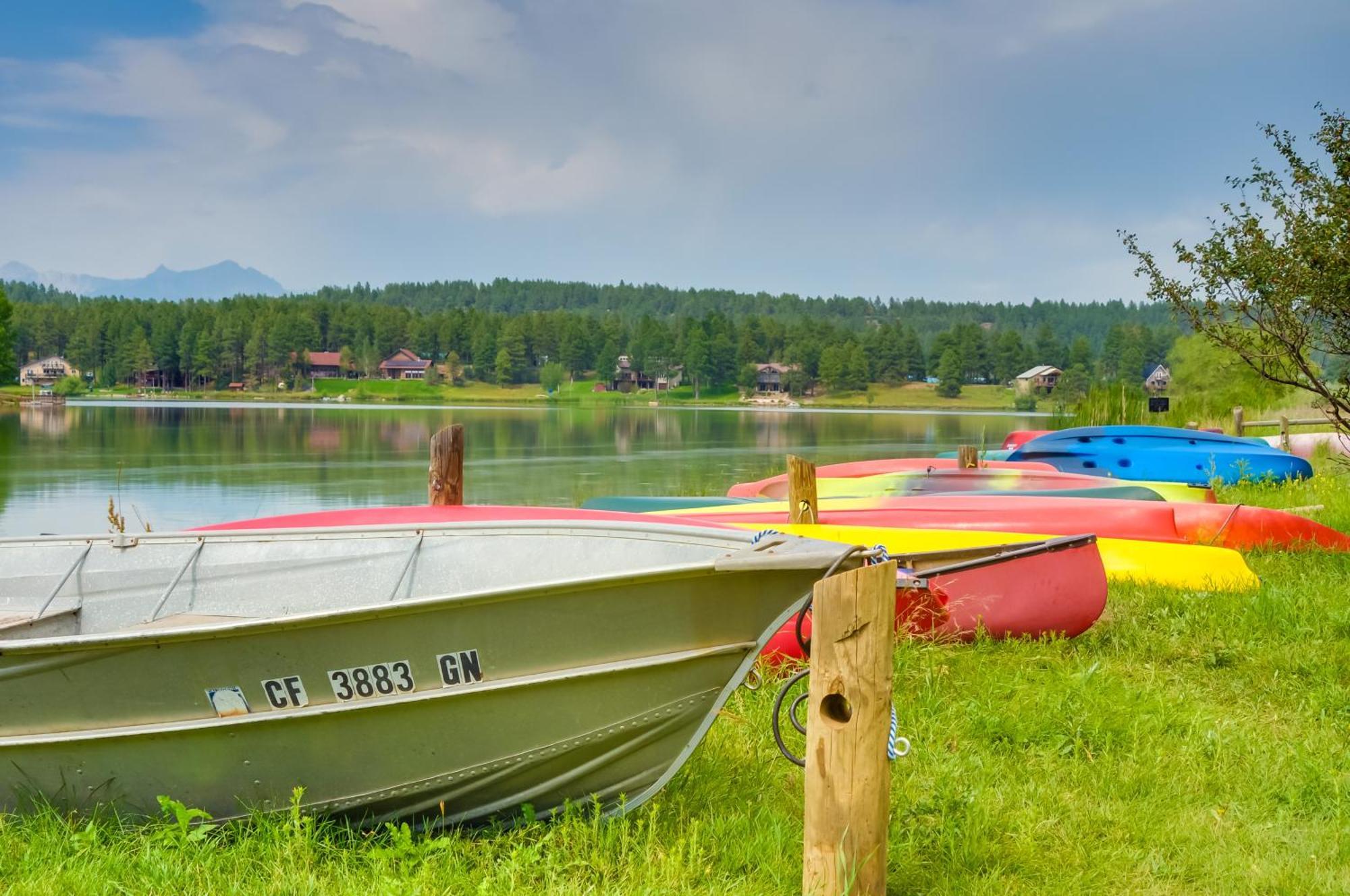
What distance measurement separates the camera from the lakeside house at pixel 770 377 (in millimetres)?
120250

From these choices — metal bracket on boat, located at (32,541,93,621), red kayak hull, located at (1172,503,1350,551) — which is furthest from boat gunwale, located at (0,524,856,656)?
red kayak hull, located at (1172,503,1350,551)

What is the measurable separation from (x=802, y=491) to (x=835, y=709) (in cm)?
515

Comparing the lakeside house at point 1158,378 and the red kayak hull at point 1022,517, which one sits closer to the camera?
the red kayak hull at point 1022,517

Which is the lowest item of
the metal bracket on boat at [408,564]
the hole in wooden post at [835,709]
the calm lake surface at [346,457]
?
the calm lake surface at [346,457]

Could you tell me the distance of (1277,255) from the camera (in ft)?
25.1

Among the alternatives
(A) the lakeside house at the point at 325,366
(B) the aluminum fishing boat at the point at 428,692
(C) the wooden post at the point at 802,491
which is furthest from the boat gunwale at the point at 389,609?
(A) the lakeside house at the point at 325,366

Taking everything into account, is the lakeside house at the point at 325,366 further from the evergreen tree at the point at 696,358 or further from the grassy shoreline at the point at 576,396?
the evergreen tree at the point at 696,358

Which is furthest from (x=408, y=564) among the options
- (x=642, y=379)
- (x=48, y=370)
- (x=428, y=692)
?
(x=48, y=370)

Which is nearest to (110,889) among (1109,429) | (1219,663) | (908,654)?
(908,654)

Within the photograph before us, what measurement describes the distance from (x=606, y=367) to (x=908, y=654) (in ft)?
378

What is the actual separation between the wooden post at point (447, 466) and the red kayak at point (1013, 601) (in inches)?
144

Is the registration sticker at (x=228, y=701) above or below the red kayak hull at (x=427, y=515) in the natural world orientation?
below

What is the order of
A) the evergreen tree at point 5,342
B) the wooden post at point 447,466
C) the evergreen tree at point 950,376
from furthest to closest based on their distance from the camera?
the evergreen tree at point 950,376, the evergreen tree at point 5,342, the wooden post at point 447,466

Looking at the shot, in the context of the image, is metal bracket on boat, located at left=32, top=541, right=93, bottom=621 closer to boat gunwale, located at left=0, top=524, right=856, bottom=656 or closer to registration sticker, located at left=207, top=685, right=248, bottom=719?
boat gunwale, located at left=0, top=524, right=856, bottom=656
